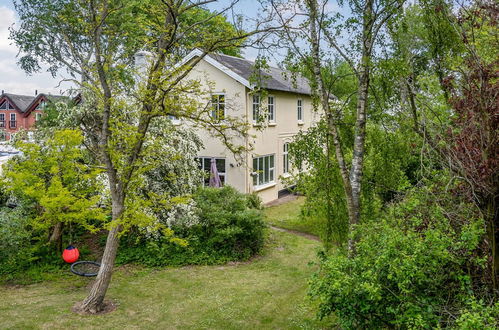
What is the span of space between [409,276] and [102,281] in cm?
671

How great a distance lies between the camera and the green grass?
16.0m

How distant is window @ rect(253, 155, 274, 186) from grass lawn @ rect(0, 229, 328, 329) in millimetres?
7471

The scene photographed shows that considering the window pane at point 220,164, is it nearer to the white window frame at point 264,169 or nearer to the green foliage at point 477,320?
the white window frame at point 264,169

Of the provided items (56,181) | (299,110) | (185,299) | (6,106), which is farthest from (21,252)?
(6,106)

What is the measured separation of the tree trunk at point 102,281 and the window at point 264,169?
11.0m

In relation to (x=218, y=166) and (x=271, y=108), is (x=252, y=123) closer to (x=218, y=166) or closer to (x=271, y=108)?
(x=271, y=108)

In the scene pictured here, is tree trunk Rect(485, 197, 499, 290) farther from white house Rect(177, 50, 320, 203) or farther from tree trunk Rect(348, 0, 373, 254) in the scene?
white house Rect(177, 50, 320, 203)

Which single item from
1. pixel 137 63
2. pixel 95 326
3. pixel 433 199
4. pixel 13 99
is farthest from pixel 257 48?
pixel 13 99

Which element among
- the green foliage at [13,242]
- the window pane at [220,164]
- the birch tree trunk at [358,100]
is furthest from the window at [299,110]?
the birch tree trunk at [358,100]

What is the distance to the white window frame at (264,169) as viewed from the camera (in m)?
19.8

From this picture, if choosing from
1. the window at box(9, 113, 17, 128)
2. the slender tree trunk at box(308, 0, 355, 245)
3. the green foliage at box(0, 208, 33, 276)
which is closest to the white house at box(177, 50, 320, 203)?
the green foliage at box(0, 208, 33, 276)

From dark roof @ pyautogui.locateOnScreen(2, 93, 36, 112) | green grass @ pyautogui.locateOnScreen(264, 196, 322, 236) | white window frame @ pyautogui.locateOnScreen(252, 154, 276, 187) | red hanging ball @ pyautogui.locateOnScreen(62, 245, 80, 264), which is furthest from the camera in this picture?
dark roof @ pyautogui.locateOnScreen(2, 93, 36, 112)

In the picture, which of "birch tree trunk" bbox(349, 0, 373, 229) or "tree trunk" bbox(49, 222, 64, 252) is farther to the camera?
"tree trunk" bbox(49, 222, 64, 252)

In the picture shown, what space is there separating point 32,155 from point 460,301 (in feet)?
34.9
